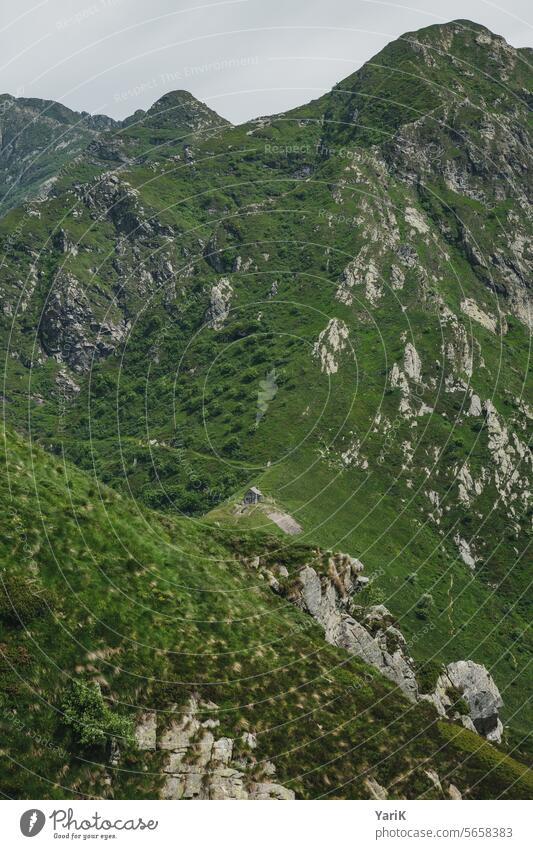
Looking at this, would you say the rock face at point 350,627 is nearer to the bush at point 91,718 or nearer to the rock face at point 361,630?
the rock face at point 361,630

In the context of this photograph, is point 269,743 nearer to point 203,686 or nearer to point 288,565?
point 203,686

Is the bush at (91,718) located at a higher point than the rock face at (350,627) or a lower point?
lower

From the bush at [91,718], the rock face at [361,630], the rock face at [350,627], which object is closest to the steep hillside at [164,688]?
the bush at [91,718]

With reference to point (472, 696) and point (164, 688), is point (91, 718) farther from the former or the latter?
point (472, 696)

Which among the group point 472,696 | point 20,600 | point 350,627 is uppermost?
point 20,600

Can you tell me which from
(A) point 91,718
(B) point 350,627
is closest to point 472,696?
(B) point 350,627

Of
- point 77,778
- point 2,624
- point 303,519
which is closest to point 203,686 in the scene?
point 77,778

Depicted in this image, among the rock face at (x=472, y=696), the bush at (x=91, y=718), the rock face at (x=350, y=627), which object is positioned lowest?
the rock face at (x=472, y=696)
